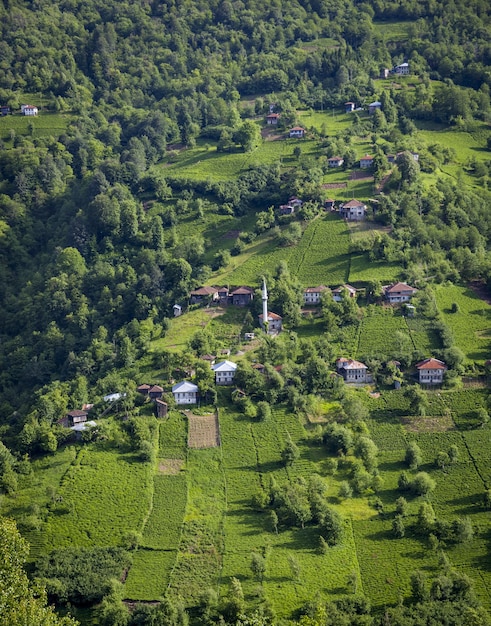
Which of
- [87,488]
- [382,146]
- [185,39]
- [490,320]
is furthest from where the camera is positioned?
[185,39]

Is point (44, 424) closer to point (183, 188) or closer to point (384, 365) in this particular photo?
point (384, 365)

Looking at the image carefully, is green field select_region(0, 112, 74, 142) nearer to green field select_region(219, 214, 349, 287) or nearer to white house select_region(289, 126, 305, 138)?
white house select_region(289, 126, 305, 138)

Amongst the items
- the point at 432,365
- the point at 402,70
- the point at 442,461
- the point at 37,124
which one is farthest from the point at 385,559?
the point at 402,70

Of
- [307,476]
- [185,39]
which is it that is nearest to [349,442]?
[307,476]

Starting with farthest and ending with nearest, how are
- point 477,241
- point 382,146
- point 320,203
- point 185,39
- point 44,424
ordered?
point 185,39 < point 382,146 < point 320,203 < point 477,241 < point 44,424

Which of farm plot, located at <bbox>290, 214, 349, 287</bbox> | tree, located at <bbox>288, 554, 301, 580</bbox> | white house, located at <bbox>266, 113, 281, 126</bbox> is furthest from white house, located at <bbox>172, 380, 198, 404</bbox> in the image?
white house, located at <bbox>266, 113, 281, 126</bbox>
